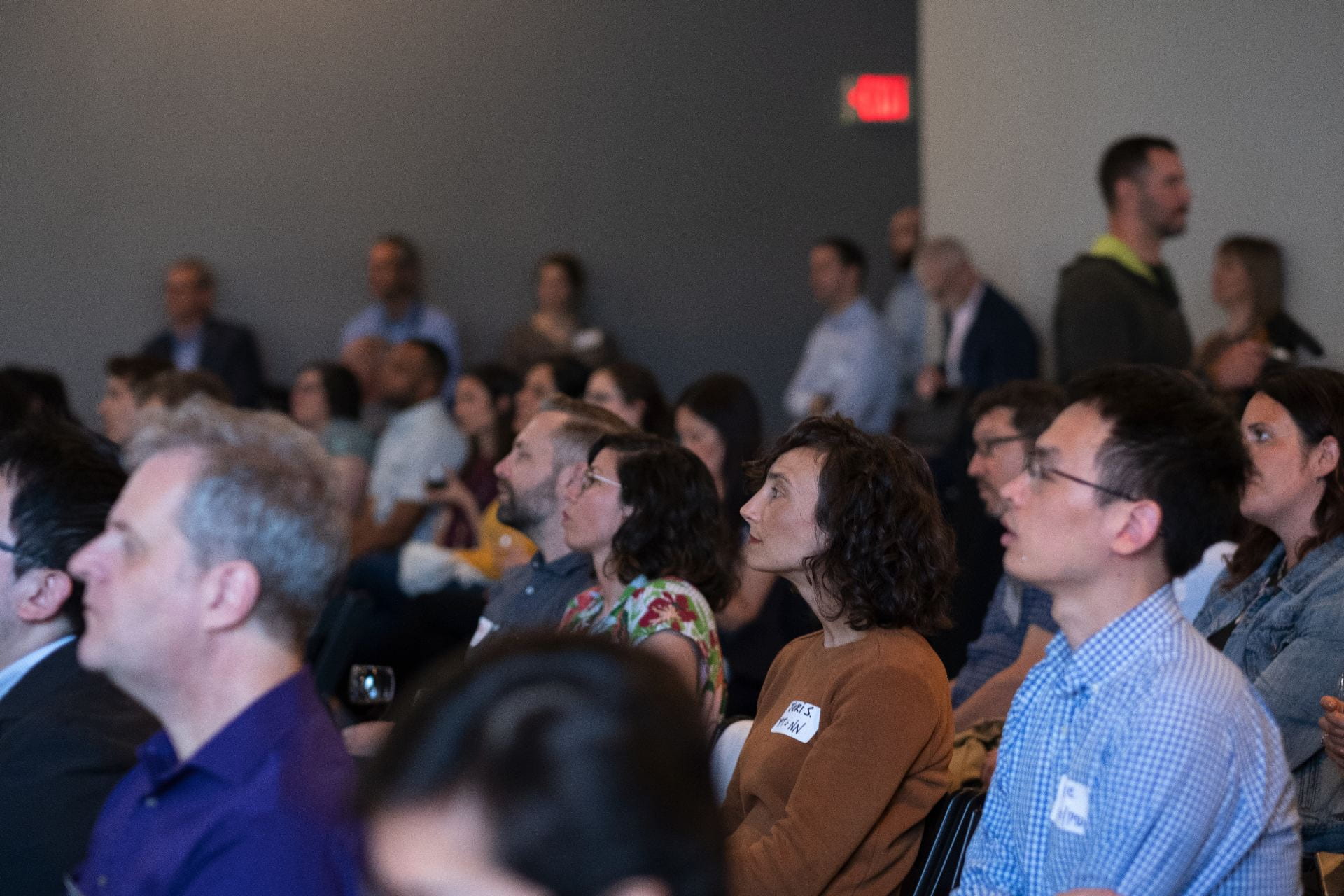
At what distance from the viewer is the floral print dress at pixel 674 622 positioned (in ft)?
8.43

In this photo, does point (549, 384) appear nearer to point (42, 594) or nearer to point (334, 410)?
point (334, 410)

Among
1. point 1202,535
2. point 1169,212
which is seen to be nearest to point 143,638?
point 1202,535

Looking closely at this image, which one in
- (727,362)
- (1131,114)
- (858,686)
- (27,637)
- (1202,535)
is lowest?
(727,362)

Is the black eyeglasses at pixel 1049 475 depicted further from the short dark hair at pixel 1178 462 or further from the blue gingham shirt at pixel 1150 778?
the blue gingham shirt at pixel 1150 778

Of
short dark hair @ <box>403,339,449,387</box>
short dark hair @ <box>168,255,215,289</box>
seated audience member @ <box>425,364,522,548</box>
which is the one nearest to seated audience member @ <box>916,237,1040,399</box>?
seated audience member @ <box>425,364,522,548</box>

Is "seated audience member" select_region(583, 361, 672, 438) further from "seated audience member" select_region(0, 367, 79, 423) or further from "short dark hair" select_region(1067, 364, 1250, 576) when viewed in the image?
"short dark hair" select_region(1067, 364, 1250, 576)

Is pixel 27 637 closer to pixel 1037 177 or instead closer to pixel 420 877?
pixel 420 877

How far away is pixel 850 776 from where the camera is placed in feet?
6.54

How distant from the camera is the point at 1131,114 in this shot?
4.89 meters

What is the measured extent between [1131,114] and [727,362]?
369 cm

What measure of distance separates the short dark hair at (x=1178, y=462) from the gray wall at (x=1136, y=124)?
2754mm

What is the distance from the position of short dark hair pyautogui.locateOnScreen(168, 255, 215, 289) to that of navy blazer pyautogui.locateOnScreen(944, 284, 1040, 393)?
4.34m

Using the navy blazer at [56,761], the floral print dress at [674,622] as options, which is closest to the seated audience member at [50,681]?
the navy blazer at [56,761]

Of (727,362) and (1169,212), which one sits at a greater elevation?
(1169,212)
